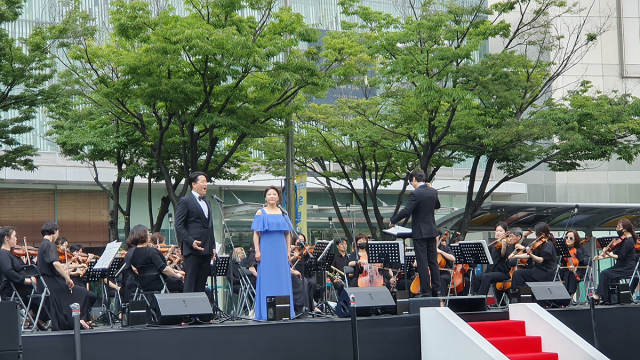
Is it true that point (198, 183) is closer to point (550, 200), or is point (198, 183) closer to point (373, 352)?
point (373, 352)

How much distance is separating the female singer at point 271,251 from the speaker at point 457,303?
162 centimetres

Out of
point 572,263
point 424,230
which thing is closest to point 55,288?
point 424,230

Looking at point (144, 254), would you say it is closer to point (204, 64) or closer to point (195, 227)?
point (195, 227)

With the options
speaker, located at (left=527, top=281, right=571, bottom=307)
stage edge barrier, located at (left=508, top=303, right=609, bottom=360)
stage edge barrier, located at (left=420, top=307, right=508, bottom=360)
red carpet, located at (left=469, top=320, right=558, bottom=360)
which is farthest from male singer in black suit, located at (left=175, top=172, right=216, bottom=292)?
speaker, located at (left=527, top=281, right=571, bottom=307)

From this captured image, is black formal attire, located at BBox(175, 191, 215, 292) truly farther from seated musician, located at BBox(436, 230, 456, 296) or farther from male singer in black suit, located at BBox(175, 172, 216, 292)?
seated musician, located at BBox(436, 230, 456, 296)

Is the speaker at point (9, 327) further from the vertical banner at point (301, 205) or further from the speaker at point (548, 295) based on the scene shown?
the vertical banner at point (301, 205)

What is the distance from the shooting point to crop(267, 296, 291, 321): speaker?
8555 mm

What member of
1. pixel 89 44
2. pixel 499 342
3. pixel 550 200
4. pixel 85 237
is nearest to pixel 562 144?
pixel 499 342

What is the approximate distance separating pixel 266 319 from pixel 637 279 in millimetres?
7207

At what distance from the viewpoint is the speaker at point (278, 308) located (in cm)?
855

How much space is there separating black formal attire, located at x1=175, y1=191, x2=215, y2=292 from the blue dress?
2.03 ft

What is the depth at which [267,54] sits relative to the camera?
13.9 meters

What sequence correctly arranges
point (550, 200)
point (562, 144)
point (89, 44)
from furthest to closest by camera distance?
point (550, 200) < point (562, 144) < point (89, 44)

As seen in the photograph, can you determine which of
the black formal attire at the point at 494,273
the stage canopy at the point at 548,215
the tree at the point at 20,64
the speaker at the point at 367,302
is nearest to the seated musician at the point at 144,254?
the speaker at the point at 367,302
